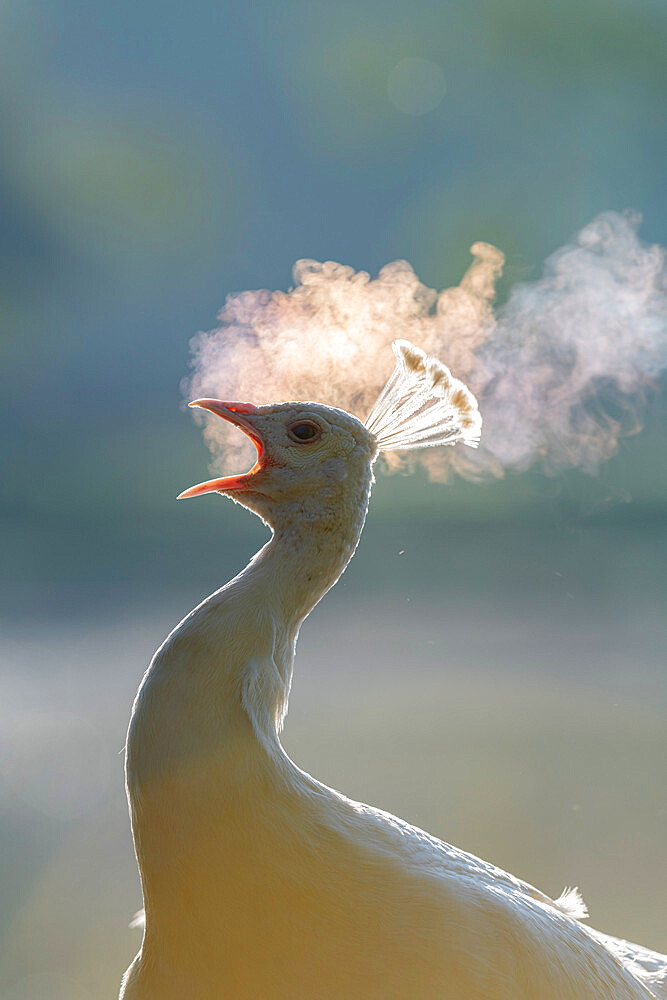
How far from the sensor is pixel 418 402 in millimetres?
1313

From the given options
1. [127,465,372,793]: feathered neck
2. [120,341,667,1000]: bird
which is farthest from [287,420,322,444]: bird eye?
[120,341,667,1000]: bird

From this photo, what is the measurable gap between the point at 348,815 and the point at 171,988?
1.00ft

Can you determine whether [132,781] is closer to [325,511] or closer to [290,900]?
[290,900]

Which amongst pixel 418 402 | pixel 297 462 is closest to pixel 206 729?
pixel 297 462

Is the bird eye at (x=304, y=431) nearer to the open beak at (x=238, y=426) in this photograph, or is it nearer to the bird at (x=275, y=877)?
the open beak at (x=238, y=426)

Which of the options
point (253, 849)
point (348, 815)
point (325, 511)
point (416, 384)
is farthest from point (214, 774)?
point (416, 384)

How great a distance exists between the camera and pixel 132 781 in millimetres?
876

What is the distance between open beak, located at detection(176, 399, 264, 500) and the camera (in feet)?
3.70

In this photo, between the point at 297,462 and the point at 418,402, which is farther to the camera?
the point at 418,402

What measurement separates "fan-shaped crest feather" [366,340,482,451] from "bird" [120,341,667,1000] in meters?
0.42

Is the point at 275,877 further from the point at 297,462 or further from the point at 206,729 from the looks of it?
the point at 297,462

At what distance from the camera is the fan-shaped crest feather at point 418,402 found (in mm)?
1305

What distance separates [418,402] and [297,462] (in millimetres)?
334

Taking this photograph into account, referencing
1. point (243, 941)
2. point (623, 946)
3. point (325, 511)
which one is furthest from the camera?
point (623, 946)
